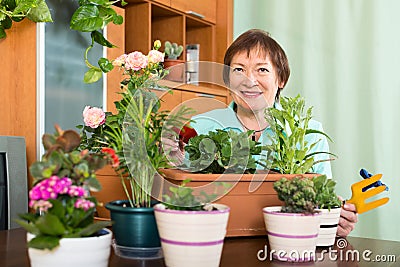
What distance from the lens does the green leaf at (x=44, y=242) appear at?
694mm

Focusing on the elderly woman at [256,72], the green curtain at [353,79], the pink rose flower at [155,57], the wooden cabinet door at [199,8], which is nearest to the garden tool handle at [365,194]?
the elderly woman at [256,72]

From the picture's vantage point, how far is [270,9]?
3393 mm

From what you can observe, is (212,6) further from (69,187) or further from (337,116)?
(69,187)

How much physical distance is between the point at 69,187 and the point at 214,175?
0.34m

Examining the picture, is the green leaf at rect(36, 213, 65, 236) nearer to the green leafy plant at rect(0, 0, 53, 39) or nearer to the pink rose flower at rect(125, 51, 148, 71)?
the pink rose flower at rect(125, 51, 148, 71)

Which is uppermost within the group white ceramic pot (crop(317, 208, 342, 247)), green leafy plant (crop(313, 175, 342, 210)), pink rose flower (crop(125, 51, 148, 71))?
pink rose flower (crop(125, 51, 148, 71))

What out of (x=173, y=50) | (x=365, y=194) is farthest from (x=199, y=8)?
(x=365, y=194)

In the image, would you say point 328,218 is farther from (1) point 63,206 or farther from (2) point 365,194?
(1) point 63,206

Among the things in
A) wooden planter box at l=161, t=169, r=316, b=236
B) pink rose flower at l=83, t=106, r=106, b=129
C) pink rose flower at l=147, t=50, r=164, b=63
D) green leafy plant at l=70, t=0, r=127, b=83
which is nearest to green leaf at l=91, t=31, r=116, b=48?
green leafy plant at l=70, t=0, r=127, b=83

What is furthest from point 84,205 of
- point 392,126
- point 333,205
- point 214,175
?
point 392,126

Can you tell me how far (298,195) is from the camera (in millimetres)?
881

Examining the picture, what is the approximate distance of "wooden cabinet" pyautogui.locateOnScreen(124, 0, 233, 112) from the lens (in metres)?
2.86

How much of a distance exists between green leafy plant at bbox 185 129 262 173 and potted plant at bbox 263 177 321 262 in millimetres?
151

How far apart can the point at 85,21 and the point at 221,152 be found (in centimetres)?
126
